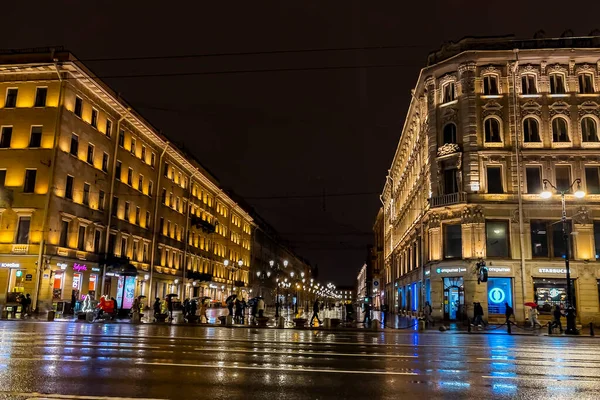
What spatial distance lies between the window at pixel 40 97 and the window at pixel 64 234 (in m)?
9.13

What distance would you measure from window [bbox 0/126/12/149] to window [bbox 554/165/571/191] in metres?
41.5

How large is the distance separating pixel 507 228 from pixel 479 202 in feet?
9.55

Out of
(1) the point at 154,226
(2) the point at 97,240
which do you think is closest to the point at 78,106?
(2) the point at 97,240

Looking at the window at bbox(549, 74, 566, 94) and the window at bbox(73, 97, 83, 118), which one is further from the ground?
the window at bbox(549, 74, 566, 94)

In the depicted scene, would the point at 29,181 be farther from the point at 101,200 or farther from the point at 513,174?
the point at 513,174

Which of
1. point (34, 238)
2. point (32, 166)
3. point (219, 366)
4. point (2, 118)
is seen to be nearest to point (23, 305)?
point (34, 238)

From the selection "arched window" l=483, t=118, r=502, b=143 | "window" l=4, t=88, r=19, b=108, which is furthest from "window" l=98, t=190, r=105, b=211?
"arched window" l=483, t=118, r=502, b=143

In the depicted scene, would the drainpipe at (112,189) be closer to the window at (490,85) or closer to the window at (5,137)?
the window at (5,137)

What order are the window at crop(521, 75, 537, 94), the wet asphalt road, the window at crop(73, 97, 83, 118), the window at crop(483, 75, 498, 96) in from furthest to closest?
the window at crop(73, 97, 83, 118) < the window at crop(483, 75, 498, 96) < the window at crop(521, 75, 537, 94) < the wet asphalt road

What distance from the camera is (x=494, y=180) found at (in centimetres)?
3928

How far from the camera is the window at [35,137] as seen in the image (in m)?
38.3

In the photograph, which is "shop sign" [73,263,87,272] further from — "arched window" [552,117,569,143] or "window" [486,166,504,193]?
"arched window" [552,117,569,143]

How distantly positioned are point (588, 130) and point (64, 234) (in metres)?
40.9

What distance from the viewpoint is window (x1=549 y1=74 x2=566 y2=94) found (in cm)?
3978
